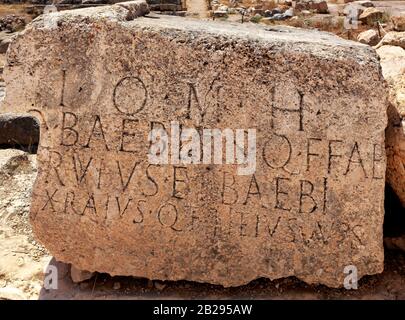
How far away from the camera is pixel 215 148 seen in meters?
2.88

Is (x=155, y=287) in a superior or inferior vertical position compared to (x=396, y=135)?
inferior

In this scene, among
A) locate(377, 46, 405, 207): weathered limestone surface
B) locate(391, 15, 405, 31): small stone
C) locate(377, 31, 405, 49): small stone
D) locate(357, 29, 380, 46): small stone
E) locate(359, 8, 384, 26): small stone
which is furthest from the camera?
locate(359, 8, 384, 26): small stone

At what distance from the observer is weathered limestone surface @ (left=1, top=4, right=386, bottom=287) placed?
2793mm

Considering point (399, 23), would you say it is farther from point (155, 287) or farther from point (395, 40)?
point (155, 287)

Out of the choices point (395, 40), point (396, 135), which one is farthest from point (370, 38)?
point (396, 135)

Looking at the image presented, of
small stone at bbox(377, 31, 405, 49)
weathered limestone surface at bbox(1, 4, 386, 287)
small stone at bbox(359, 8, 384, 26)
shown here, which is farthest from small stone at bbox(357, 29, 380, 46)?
weathered limestone surface at bbox(1, 4, 386, 287)

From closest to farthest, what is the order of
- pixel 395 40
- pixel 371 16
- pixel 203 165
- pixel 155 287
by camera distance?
pixel 203 165 → pixel 155 287 → pixel 395 40 → pixel 371 16

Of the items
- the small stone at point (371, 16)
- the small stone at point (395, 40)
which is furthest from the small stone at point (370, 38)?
the small stone at point (395, 40)

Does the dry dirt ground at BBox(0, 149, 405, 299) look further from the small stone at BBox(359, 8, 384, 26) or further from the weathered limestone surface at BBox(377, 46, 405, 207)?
the small stone at BBox(359, 8, 384, 26)

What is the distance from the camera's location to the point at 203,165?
9.51 feet

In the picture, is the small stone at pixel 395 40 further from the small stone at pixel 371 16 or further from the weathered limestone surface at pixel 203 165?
the small stone at pixel 371 16

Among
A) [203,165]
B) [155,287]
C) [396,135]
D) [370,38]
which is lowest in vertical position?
[155,287]
